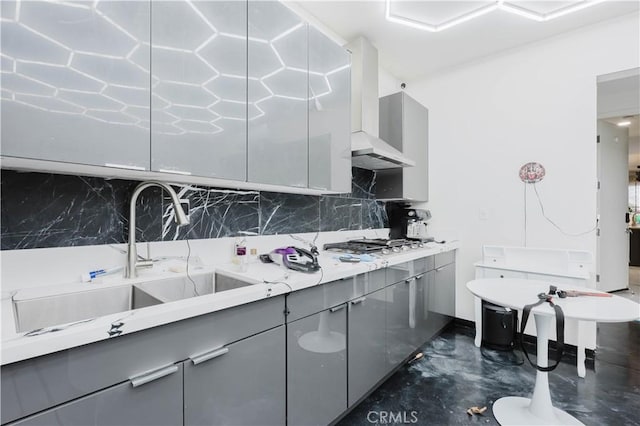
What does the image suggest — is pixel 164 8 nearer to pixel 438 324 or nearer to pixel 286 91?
pixel 286 91

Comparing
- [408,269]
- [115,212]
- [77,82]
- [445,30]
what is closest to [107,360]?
[115,212]

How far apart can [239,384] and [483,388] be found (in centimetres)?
186

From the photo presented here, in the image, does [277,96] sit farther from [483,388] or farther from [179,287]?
[483,388]

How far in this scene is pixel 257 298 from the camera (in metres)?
1.15

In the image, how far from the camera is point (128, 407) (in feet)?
2.73

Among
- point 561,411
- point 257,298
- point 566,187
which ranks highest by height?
point 566,187

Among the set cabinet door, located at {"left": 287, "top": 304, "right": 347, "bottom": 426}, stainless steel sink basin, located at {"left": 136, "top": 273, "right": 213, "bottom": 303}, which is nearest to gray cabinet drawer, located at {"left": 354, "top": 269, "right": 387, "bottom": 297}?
cabinet door, located at {"left": 287, "top": 304, "right": 347, "bottom": 426}

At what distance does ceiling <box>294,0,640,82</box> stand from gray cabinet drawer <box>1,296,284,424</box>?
239cm

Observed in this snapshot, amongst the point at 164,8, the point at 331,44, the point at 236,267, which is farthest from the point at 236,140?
the point at 331,44

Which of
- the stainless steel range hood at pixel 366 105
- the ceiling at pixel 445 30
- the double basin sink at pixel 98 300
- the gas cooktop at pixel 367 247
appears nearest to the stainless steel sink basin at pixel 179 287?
the double basin sink at pixel 98 300

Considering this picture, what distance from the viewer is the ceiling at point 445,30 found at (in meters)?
2.20

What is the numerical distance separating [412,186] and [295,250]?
5.93ft

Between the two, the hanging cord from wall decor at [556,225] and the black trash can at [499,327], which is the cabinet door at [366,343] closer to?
the black trash can at [499,327]

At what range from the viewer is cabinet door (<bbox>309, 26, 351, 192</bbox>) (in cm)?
182
